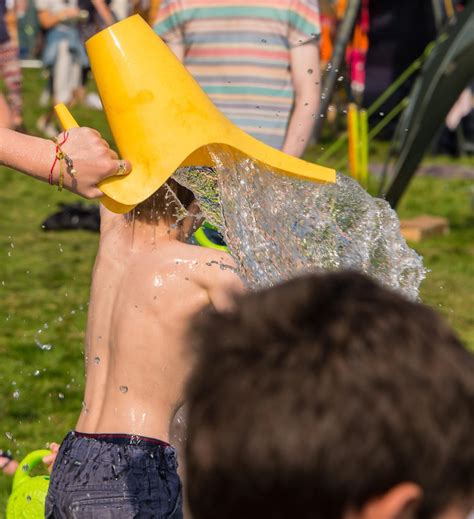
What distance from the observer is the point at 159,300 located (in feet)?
8.55

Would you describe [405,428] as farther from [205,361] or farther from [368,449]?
[205,361]

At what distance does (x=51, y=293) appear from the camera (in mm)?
6691

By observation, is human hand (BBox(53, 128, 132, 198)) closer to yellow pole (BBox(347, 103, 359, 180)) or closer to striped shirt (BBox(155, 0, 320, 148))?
striped shirt (BBox(155, 0, 320, 148))

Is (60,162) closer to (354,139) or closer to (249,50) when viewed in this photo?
(249,50)

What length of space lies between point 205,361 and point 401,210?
27.5ft

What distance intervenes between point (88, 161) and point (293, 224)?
505mm

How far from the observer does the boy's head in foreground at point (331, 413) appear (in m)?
1.20

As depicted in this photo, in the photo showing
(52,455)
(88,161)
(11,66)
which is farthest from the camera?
(11,66)

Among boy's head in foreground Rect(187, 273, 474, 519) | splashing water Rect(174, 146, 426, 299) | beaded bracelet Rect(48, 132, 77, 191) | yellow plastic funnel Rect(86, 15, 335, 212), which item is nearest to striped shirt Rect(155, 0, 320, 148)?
splashing water Rect(174, 146, 426, 299)

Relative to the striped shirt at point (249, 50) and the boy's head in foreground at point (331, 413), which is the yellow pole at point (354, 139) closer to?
the striped shirt at point (249, 50)

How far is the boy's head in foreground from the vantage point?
1197mm

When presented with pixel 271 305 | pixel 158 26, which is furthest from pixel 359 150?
pixel 271 305

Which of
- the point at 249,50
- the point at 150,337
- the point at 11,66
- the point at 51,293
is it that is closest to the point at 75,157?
the point at 150,337

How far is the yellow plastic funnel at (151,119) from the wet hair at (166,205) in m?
0.17
